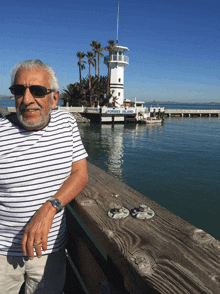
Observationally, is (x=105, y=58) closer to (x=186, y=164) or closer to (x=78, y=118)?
(x=78, y=118)

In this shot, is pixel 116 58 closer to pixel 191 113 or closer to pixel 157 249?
pixel 191 113

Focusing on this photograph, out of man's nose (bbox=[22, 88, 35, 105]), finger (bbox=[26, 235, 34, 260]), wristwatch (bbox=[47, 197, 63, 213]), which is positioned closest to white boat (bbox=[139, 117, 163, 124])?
man's nose (bbox=[22, 88, 35, 105])

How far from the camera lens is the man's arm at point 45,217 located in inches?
44.8

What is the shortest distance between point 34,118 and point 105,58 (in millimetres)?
47541

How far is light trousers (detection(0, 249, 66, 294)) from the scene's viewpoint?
131cm

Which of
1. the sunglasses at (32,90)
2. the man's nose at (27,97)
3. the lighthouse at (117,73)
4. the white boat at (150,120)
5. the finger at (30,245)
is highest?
the lighthouse at (117,73)

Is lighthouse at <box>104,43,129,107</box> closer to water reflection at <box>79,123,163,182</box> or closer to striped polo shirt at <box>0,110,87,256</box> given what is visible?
water reflection at <box>79,123,163,182</box>

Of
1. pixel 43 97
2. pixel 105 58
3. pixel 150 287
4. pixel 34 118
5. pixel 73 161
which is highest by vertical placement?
pixel 105 58

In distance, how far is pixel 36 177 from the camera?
127 centimetres

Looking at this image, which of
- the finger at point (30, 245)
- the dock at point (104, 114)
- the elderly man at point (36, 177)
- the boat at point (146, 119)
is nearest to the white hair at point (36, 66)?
the elderly man at point (36, 177)

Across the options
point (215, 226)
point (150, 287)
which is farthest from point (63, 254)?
point (215, 226)

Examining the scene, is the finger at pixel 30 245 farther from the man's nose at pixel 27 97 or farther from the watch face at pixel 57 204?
the man's nose at pixel 27 97

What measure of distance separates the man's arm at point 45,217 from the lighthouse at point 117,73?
43.7 metres

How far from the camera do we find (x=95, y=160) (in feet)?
60.4
